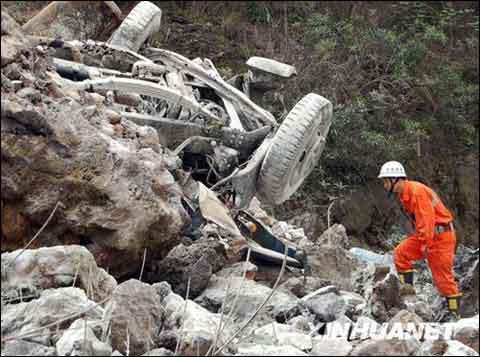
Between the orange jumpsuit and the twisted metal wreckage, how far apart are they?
Answer: 2.38ft

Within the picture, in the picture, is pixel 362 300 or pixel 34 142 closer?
pixel 34 142

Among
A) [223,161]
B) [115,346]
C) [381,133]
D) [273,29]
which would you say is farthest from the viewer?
[273,29]

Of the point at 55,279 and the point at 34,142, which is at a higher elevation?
the point at 34,142

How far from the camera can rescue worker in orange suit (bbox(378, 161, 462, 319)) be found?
5.25 m

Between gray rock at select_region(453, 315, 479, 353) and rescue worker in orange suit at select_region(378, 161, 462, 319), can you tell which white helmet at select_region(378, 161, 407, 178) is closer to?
rescue worker in orange suit at select_region(378, 161, 462, 319)

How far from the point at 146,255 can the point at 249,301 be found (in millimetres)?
612

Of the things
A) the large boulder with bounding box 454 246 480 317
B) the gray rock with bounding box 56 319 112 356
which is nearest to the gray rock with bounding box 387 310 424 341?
the gray rock with bounding box 56 319 112 356

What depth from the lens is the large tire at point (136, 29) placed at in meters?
7.05

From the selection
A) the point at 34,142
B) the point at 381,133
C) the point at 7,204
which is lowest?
the point at 381,133

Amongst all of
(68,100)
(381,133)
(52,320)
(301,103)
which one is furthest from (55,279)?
(381,133)

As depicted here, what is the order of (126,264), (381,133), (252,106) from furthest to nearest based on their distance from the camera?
(381,133)
(252,106)
(126,264)

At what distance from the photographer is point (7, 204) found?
3.69m

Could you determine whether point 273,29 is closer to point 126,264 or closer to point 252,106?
point 252,106

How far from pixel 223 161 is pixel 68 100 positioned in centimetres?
184
